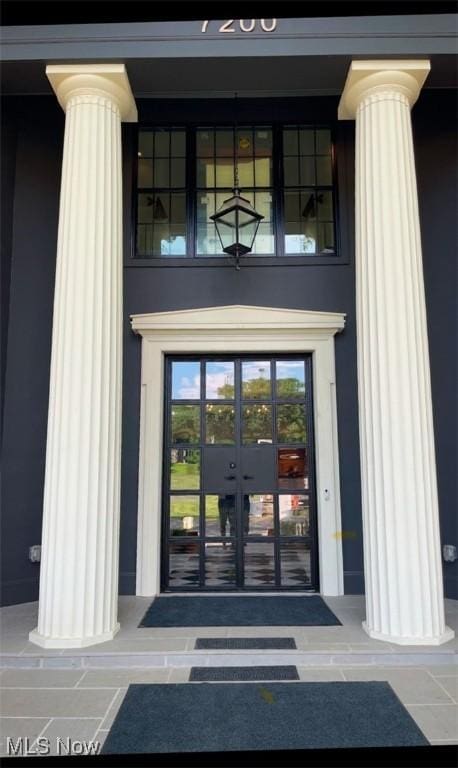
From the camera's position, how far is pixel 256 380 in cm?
513

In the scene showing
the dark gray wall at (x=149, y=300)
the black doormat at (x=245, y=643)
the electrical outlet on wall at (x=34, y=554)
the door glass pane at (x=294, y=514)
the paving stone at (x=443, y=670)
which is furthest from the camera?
the door glass pane at (x=294, y=514)

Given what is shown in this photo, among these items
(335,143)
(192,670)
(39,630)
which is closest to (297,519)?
(192,670)

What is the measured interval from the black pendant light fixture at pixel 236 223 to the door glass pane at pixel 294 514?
7.76ft

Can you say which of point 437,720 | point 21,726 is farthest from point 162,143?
point 437,720

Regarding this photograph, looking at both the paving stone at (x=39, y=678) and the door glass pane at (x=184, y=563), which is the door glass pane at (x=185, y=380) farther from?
the paving stone at (x=39, y=678)

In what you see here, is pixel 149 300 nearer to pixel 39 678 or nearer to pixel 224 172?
pixel 224 172

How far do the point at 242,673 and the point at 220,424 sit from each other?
235cm

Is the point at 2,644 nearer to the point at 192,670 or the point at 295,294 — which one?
the point at 192,670

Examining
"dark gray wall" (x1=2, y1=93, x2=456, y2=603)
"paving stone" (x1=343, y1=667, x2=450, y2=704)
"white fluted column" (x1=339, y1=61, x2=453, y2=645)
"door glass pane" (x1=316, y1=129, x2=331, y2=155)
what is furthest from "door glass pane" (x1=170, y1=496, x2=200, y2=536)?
"door glass pane" (x1=316, y1=129, x2=331, y2=155)

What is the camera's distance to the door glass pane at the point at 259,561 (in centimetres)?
488

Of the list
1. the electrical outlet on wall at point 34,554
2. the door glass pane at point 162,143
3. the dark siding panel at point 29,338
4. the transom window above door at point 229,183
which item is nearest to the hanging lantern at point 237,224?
the transom window above door at point 229,183

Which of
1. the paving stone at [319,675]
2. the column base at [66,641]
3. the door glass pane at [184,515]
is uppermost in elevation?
the door glass pane at [184,515]

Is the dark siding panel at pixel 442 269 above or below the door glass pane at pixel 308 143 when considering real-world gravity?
below

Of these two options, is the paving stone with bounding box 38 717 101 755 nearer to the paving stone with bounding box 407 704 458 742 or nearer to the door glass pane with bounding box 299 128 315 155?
the paving stone with bounding box 407 704 458 742
